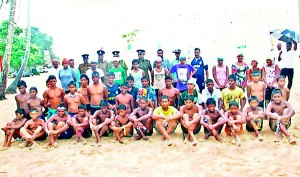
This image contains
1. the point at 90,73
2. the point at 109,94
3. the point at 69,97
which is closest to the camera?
the point at 69,97

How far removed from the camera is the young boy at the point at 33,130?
633cm

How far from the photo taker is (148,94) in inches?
289

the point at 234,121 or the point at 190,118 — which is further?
the point at 190,118

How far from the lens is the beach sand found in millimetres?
4766

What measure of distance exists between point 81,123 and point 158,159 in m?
2.07

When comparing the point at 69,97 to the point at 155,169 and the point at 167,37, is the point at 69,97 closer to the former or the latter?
the point at 155,169

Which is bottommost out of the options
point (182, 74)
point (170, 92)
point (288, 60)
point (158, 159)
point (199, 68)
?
point (158, 159)

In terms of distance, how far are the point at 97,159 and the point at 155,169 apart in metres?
1.11

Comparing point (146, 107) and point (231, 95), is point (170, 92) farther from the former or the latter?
point (231, 95)

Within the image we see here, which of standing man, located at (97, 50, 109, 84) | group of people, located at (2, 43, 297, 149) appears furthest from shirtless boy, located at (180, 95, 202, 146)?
standing man, located at (97, 50, 109, 84)

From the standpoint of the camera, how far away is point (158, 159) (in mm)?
5348

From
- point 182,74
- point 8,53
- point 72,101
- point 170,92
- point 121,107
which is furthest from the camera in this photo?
point 8,53

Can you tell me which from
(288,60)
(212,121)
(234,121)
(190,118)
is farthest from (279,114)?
(288,60)

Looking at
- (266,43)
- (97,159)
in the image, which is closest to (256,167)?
(97,159)
